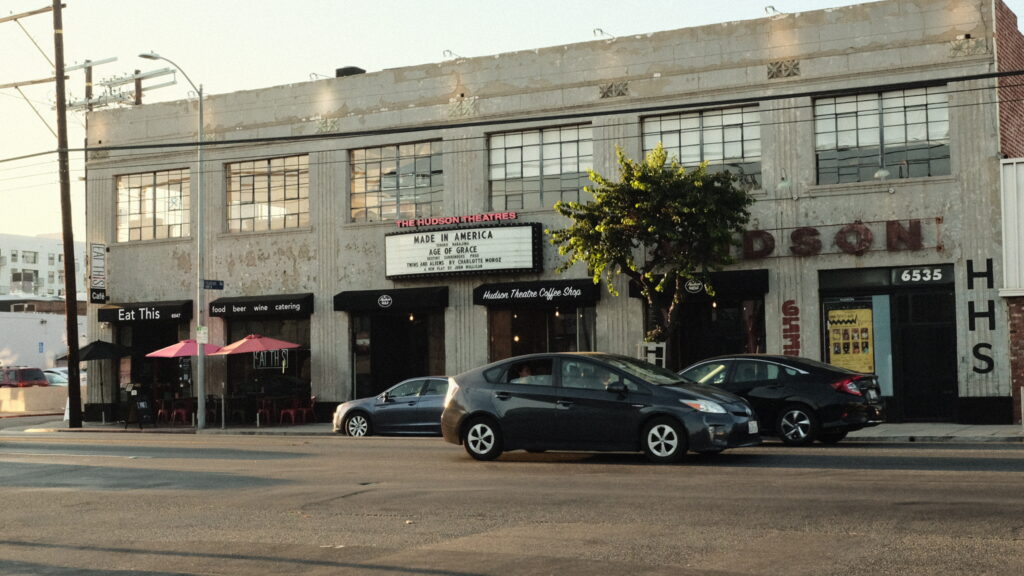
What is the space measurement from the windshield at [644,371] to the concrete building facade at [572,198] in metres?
7.64

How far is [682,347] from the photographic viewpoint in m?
27.4

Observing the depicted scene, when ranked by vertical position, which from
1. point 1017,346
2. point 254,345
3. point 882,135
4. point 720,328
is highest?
point 882,135

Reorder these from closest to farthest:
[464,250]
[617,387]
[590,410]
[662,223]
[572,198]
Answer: [617,387] → [590,410] → [662,223] → [572,198] → [464,250]

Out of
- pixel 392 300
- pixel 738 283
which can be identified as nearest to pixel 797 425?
pixel 738 283

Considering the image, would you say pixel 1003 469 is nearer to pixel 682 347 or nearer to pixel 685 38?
pixel 682 347

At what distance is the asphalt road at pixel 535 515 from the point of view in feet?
27.6

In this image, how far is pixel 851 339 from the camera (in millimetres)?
25406

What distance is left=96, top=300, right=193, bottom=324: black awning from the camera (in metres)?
33.5

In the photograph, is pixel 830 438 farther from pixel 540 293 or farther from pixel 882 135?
pixel 540 293

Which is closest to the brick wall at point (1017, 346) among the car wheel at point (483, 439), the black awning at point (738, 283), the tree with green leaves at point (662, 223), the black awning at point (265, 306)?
the black awning at point (738, 283)

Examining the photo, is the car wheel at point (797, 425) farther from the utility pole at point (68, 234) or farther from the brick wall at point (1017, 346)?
the utility pole at point (68, 234)

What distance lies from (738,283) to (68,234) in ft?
60.6

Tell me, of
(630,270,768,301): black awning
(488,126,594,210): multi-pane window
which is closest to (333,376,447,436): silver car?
(630,270,768,301): black awning

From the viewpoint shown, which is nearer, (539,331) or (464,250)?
(539,331)
